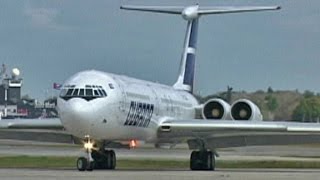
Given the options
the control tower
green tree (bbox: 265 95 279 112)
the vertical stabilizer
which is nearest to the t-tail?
the vertical stabilizer

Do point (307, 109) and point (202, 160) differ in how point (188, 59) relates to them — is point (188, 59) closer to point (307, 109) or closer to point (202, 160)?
point (202, 160)

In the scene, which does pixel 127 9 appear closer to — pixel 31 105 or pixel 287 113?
pixel 287 113

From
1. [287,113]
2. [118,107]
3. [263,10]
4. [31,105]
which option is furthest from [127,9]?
[31,105]

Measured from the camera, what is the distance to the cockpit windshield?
37.0 m

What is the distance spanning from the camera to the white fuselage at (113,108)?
120 ft

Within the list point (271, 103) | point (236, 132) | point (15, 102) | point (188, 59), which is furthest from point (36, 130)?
point (15, 102)

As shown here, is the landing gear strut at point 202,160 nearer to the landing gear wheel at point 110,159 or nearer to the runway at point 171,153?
the landing gear wheel at point 110,159

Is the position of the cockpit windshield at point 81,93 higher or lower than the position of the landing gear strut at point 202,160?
higher

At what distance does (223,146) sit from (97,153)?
6.19 metres

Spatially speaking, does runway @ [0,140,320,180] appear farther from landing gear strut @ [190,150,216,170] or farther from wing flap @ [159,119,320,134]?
wing flap @ [159,119,320,134]

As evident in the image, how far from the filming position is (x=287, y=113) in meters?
115

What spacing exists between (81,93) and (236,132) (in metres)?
7.01

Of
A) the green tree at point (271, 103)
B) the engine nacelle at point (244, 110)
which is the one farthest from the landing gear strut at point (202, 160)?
the green tree at point (271, 103)

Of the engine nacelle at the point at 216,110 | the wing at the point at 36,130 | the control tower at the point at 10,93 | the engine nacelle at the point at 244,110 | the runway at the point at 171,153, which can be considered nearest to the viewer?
the wing at the point at 36,130
